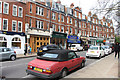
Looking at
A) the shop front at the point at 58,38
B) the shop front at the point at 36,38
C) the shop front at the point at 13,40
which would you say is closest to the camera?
the shop front at the point at 13,40

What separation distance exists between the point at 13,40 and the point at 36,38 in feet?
16.1

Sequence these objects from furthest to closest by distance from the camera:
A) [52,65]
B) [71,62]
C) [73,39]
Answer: [73,39], [71,62], [52,65]

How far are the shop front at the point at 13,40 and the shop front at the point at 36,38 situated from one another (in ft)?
4.58

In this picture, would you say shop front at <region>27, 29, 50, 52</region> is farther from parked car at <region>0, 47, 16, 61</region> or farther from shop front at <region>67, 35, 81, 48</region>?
shop front at <region>67, 35, 81, 48</region>

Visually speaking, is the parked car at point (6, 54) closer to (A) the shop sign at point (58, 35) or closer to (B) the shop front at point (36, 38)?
(B) the shop front at point (36, 38)

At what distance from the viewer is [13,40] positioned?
1931 cm

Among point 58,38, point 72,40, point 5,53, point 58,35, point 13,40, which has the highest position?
point 58,35

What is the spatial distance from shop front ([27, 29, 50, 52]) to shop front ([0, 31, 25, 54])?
1.40 metres

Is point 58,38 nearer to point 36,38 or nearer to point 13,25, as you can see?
point 36,38

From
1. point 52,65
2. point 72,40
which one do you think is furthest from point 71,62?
point 72,40

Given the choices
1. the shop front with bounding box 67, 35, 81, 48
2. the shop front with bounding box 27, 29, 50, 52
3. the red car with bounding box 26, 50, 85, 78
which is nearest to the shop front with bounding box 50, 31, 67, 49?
the shop front with bounding box 67, 35, 81, 48

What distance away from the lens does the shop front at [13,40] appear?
17703mm

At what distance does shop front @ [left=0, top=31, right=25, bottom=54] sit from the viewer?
17.7m

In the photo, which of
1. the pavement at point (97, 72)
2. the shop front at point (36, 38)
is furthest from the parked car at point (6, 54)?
the pavement at point (97, 72)
